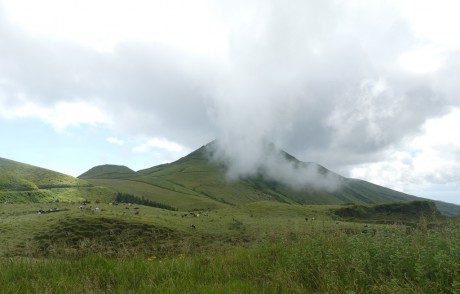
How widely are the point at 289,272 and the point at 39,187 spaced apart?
148047 mm

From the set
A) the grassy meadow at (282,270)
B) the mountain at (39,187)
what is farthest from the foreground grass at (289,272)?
the mountain at (39,187)

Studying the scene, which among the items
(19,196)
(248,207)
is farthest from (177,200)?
(248,207)

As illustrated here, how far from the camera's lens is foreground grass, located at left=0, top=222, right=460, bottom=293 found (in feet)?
22.1

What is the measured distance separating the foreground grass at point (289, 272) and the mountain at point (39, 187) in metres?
79.8

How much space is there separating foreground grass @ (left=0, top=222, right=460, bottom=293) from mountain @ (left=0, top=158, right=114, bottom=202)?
262 ft

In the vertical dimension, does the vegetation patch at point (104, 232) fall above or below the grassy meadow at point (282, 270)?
below

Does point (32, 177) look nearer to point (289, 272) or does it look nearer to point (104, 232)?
point (104, 232)

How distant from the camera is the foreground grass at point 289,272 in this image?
673cm

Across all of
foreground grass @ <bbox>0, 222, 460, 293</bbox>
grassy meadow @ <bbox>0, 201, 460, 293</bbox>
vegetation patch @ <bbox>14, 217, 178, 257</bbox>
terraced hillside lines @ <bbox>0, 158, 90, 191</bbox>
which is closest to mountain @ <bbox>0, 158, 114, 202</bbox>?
terraced hillside lines @ <bbox>0, 158, 90, 191</bbox>

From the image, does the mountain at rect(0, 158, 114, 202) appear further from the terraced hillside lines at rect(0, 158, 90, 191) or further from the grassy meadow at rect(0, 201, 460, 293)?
the grassy meadow at rect(0, 201, 460, 293)

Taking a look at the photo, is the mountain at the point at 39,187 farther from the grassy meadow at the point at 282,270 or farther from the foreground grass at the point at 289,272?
the foreground grass at the point at 289,272

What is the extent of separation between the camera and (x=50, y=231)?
2733 cm

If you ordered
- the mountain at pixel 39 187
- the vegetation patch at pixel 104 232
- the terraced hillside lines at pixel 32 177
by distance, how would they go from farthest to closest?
1. the terraced hillside lines at pixel 32 177
2. the mountain at pixel 39 187
3. the vegetation patch at pixel 104 232

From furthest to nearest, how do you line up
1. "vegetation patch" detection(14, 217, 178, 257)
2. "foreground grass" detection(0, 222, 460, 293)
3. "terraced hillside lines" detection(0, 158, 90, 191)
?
"terraced hillside lines" detection(0, 158, 90, 191), "vegetation patch" detection(14, 217, 178, 257), "foreground grass" detection(0, 222, 460, 293)
